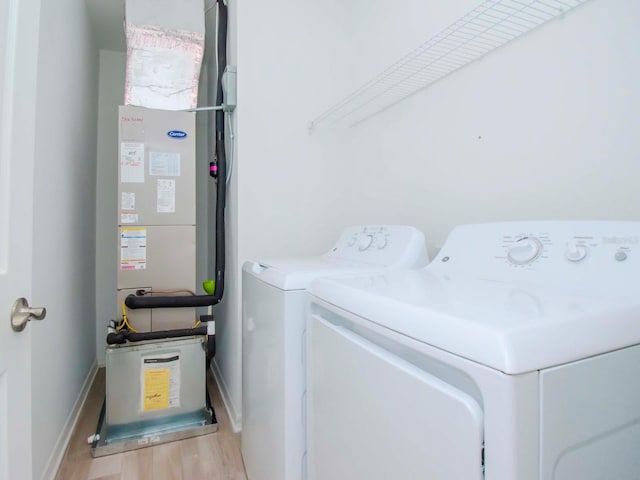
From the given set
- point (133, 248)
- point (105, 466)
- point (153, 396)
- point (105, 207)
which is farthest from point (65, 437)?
point (105, 207)

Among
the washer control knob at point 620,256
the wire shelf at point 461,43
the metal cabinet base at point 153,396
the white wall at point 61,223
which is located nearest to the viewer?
the washer control knob at point 620,256

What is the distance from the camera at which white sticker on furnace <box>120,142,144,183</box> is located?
192 centimetres

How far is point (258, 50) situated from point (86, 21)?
149 cm

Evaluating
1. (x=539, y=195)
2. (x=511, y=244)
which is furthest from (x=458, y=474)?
(x=539, y=195)

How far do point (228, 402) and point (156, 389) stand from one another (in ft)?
1.45

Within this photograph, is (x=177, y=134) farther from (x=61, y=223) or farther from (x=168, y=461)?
(x=168, y=461)

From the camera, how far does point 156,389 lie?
1.90 metres

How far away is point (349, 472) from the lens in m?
0.76

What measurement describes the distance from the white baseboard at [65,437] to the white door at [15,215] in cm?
95

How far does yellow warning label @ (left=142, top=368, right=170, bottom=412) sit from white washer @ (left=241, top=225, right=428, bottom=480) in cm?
60

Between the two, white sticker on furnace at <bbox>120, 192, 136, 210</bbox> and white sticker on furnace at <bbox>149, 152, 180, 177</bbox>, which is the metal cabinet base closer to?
white sticker on furnace at <bbox>120, 192, 136, 210</bbox>

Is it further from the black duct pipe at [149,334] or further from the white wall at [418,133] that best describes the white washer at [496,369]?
the black duct pipe at [149,334]

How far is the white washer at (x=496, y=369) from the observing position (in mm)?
449

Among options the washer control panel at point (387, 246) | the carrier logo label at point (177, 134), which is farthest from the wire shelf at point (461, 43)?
the carrier logo label at point (177, 134)
